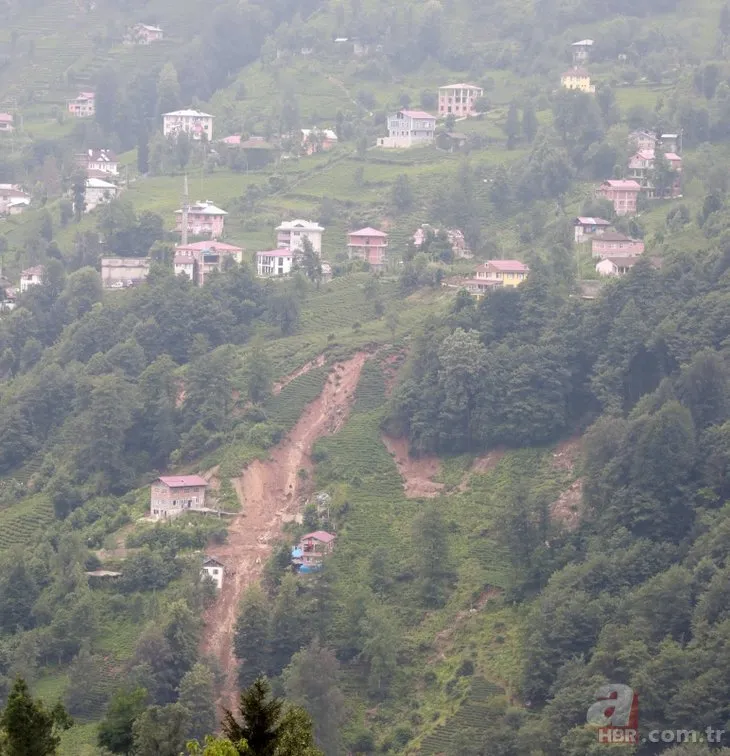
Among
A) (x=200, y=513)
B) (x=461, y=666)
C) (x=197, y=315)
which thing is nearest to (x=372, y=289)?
(x=197, y=315)

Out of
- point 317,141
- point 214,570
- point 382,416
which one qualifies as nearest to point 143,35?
point 317,141

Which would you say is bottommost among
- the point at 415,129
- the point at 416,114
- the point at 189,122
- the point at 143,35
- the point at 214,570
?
the point at 214,570

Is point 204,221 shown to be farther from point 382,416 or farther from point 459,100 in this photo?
point 382,416

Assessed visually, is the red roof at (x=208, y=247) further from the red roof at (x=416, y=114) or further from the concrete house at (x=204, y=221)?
the red roof at (x=416, y=114)

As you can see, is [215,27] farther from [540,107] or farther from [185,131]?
[540,107]

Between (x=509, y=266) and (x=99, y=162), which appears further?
(x=99, y=162)

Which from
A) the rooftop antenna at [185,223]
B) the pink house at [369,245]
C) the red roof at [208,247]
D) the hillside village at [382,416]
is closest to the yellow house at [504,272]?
the hillside village at [382,416]
